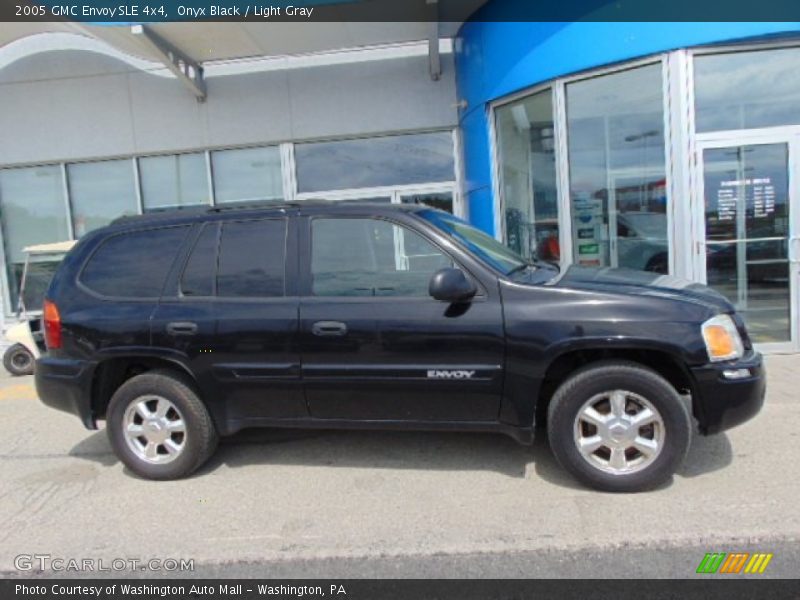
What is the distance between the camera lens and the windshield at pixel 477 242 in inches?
145

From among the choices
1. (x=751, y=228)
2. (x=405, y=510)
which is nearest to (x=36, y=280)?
(x=405, y=510)

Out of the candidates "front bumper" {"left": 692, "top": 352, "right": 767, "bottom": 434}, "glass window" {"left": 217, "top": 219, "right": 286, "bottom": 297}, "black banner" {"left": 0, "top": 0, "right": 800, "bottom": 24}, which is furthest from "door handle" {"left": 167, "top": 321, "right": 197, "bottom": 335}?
"black banner" {"left": 0, "top": 0, "right": 800, "bottom": 24}

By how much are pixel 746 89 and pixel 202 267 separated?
625 centimetres

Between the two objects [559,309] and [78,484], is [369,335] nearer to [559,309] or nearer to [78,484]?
[559,309]

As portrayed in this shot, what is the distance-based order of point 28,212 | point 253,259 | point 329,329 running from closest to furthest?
1. point 329,329
2. point 253,259
3. point 28,212

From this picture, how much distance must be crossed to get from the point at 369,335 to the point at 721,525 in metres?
2.20

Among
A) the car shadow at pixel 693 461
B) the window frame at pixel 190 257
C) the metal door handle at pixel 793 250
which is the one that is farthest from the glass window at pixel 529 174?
the window frame at pixel 190 257

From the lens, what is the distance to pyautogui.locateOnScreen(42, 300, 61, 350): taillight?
13.0 ft

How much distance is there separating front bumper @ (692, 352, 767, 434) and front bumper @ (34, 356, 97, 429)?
3922 millimetres

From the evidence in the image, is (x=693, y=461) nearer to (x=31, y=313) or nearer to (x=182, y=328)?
(x=182, y=328)

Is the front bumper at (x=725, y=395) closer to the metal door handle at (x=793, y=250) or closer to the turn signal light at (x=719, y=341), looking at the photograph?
the turn signal light at (x=719, y=341)

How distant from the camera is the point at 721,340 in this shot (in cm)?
329

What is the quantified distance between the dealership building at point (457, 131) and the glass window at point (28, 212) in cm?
4

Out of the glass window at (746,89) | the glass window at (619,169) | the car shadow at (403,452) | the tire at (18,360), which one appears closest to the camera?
the car shadow at (403,452)
